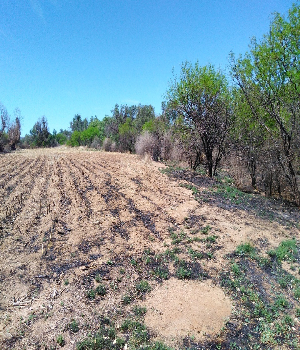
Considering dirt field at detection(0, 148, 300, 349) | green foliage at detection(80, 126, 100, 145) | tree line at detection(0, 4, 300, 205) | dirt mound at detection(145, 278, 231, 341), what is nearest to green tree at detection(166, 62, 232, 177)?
tree line at detection(0, 4, 300, 205)

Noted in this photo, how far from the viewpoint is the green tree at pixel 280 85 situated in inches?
358

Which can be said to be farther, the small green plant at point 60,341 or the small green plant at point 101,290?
the small green plant at point 101,290

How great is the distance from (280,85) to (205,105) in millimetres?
3501

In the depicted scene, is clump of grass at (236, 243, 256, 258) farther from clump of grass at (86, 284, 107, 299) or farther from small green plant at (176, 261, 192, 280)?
clump of grass at (86, 284, 107, 299)

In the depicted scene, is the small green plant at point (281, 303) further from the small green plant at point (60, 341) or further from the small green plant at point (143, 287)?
the small green plant at point (60, 341)

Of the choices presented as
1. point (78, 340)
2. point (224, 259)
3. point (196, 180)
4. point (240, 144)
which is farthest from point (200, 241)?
point (240, 144)

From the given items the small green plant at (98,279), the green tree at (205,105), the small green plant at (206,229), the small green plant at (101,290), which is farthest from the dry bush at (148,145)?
the small green plant at (101,290)

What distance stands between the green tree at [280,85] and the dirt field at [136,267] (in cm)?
215

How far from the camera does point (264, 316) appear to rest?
4605mm

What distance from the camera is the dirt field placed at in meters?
4.14

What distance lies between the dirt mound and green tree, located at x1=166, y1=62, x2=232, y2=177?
831cm

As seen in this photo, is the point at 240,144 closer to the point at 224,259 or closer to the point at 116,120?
the point at 224,259

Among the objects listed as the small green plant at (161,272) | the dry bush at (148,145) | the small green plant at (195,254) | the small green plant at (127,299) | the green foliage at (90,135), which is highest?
the green foliage at (90,135)

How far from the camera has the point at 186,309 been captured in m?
4.67
